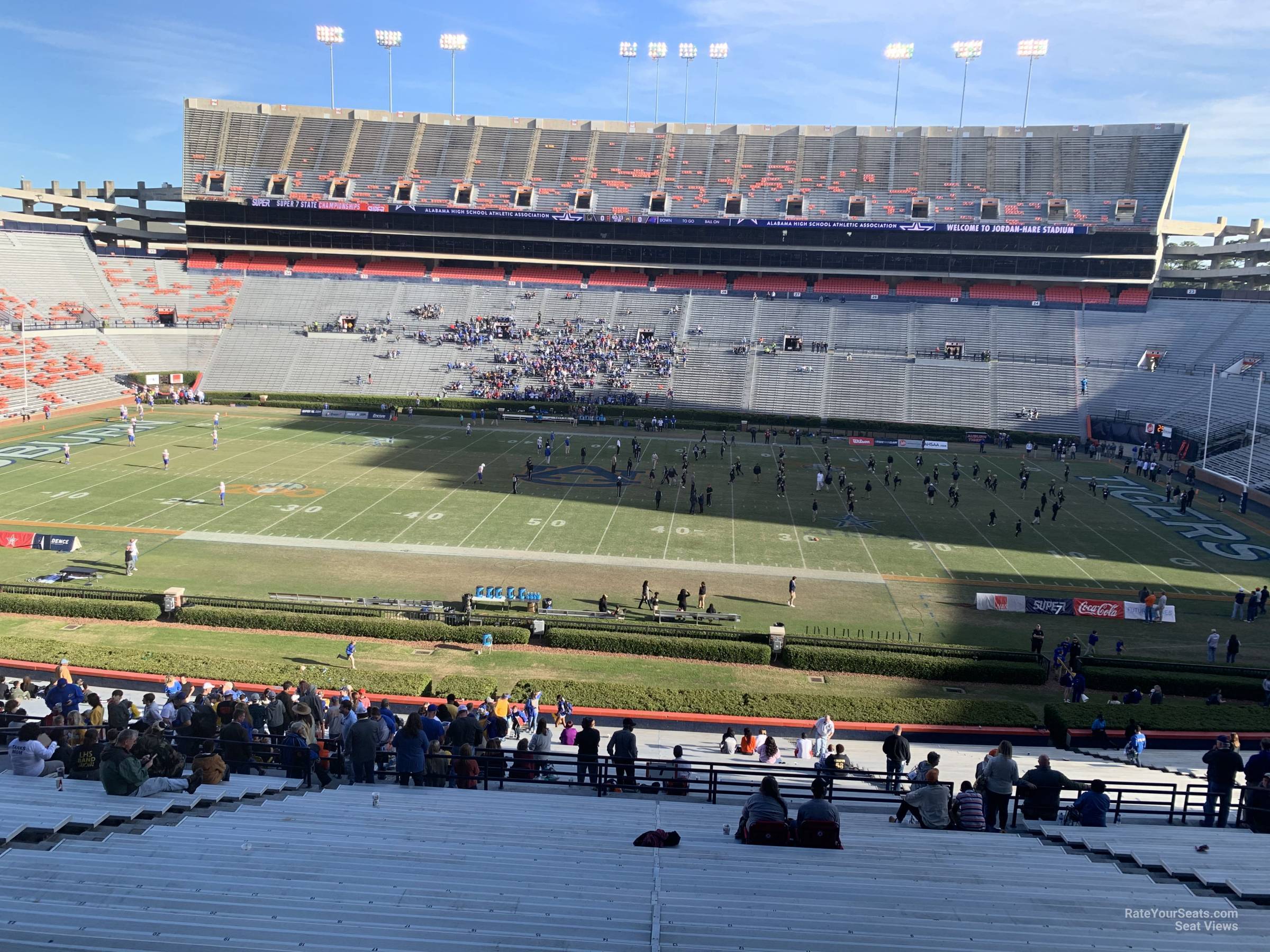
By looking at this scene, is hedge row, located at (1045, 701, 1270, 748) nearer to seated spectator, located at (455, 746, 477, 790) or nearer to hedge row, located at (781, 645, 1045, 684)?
hedge row, located at (781, 645, 1045, 684)

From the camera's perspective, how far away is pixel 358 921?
22.4 feet

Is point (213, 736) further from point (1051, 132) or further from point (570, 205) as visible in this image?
point (1051, 132)

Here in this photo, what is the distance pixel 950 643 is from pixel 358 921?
74.0 ft

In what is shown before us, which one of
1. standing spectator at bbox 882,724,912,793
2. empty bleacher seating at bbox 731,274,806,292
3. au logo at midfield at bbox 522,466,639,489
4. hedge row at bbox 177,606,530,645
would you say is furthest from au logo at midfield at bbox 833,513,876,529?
empty bleacher seating at bbox 731,274,806,292

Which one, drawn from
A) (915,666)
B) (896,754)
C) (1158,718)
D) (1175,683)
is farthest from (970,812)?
(1175,683)

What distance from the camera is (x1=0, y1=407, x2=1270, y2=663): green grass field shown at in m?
29.2

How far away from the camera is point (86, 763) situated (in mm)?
11031

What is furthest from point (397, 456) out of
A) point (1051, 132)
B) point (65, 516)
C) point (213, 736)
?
point (1051, 132)

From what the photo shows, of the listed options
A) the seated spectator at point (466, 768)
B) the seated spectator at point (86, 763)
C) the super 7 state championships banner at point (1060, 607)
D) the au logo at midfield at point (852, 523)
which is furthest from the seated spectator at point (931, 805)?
the au logo at midfield at point (852, 523)

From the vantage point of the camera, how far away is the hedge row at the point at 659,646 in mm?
24422

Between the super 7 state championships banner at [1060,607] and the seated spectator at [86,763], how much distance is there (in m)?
25.2

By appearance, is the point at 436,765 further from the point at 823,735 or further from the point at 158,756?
the point at 823,735

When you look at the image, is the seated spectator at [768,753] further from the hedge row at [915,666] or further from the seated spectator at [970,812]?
the hedge row at [915,666]

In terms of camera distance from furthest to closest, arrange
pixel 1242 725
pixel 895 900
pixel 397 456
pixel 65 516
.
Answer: pixel 397 456, pixel 65 516, pixel 1242 725, pixel 895 900
